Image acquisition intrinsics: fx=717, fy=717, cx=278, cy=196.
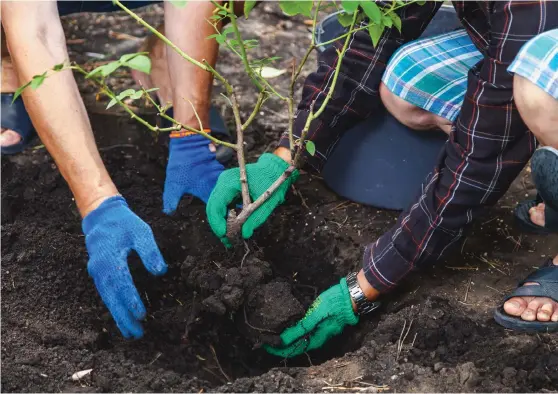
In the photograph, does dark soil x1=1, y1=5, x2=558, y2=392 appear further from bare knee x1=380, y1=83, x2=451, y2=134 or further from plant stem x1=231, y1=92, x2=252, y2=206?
bare knee x1=380, y1=83, x2=451, y2=134

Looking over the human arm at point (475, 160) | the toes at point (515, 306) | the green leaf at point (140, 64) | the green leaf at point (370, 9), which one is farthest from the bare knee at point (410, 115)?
the green leaf at point (140, 64)

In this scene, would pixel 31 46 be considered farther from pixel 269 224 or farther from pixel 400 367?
pixel 400 367

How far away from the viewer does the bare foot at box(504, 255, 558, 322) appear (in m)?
1.71

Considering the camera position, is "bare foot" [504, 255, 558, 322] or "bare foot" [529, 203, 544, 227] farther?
"bare foot" [529, 203, 544, 227]

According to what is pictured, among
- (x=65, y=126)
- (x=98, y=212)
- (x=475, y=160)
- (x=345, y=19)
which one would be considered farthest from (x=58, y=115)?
(x=475, y=160)

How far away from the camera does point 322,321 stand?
1875 millimetres

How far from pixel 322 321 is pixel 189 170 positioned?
61 cm

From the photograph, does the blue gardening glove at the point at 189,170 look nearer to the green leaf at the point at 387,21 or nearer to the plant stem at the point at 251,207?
the plant stem at the point at 251,207

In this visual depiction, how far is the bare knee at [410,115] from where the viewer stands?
204cm

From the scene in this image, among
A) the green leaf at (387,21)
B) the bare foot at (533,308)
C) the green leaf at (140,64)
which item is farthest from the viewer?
the bare foot at (533,308)

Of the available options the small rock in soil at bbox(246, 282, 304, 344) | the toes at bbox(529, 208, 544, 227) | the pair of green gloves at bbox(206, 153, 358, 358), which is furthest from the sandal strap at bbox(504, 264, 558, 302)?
the small rock in soil at bbox(246, 282, 304, 344)

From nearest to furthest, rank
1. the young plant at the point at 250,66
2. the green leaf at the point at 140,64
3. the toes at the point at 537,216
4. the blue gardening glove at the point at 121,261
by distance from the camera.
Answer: the green leaf at the point at 140,64 < the young plant at the point at 250,66 < the blue gardening glove at the point at 121,261 < the toes at the point at 537,216

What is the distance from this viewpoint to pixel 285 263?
213cm

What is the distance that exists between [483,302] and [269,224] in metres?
0.67
